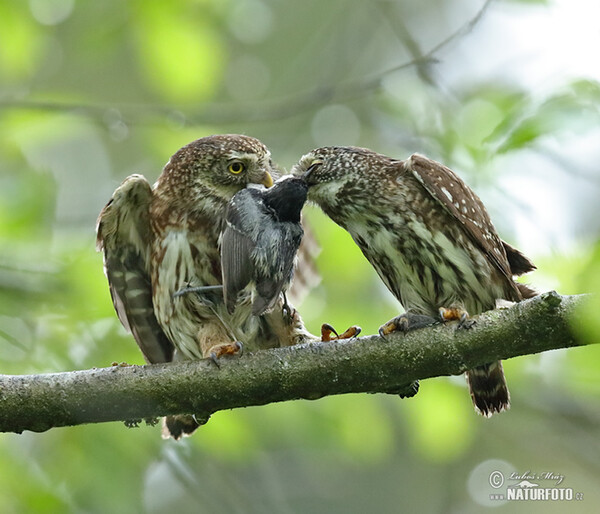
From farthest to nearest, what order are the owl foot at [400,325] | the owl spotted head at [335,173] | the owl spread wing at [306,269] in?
the owl spread wing at [306,269]
the owl spotted head at [335,173]
the owl foot at [400,325]

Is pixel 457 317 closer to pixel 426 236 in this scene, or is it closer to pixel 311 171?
pixel 426 236

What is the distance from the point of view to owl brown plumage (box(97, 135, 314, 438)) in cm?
485

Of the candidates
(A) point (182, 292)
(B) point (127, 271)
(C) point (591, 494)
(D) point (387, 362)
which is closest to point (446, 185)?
(D) point (387, 362)

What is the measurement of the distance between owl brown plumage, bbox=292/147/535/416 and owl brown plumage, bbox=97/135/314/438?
50 cm

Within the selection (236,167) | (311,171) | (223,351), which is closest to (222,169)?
(236,167)

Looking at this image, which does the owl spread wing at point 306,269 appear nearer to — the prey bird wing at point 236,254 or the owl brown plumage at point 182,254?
the owl brown plumage at point 182,254

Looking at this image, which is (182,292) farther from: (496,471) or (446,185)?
(496,471)

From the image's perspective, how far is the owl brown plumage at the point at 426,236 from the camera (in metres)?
4.63

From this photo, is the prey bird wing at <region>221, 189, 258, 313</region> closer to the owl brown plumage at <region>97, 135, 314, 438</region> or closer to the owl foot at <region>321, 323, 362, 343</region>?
the owl brown plumage at <region>97, 135, 314, 438</region>

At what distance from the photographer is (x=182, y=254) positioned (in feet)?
16.0

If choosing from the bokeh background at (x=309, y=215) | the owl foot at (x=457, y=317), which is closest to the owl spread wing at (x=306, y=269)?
the bokeh background at (x=309, y=215)

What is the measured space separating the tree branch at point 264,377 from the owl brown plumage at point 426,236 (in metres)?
0.74

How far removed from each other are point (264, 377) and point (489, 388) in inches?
57.8

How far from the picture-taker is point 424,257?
4656 mm
